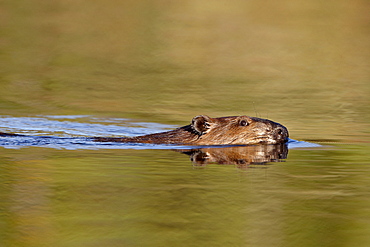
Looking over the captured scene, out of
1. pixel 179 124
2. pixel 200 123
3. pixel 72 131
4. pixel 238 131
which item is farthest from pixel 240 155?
pixel 72 131

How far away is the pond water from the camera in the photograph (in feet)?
20.6

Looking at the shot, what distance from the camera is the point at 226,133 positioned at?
11070mm

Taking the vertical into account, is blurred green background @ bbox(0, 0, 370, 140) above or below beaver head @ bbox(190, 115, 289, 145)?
above

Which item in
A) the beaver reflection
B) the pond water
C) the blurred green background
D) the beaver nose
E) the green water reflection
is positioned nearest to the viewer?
the green water reflection

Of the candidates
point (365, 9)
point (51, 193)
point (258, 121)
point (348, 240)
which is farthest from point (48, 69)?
point (365, 9)

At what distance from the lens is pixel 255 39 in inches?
1099

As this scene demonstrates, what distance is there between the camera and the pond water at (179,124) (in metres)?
6.29

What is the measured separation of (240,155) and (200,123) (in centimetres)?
112

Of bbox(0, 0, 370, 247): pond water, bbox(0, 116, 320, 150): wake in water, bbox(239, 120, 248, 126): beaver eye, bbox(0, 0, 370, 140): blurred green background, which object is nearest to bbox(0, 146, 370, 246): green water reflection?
bbox(0, 0, 370, 247): pond water

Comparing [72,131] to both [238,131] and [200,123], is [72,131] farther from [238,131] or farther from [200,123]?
[238,131]

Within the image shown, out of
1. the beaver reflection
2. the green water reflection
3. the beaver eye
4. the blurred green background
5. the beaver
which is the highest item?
the blurred green background

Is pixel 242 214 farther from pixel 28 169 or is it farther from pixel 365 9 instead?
pixel 365 9

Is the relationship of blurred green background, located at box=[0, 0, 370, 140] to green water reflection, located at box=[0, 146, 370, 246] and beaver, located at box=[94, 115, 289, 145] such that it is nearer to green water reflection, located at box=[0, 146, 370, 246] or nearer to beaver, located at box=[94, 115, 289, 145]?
beaver, located at box=[94, 115, 289, 145]

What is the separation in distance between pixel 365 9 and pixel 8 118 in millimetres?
24817
